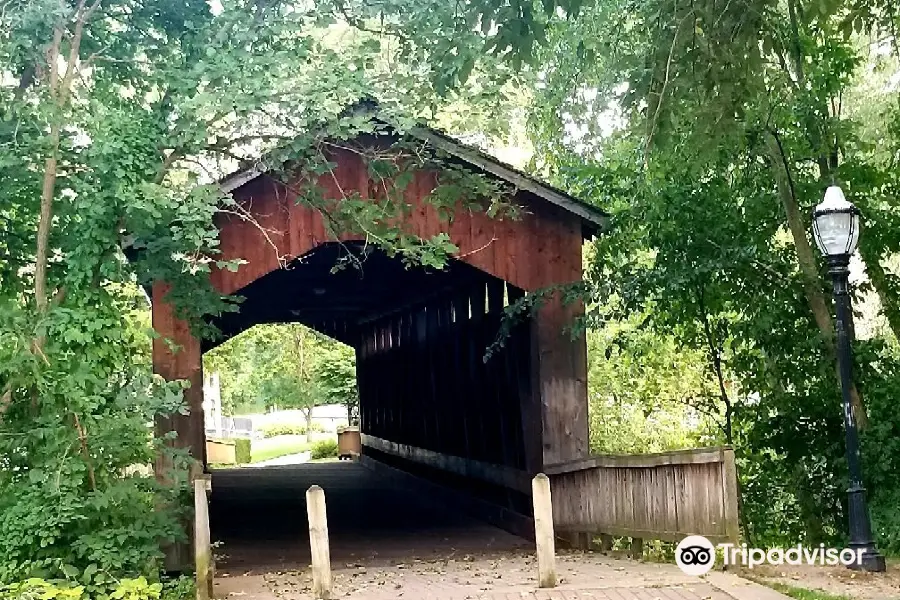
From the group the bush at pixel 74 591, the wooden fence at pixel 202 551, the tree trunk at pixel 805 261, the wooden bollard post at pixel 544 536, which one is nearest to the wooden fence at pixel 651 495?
the wooden bollard post at pixel 544 536

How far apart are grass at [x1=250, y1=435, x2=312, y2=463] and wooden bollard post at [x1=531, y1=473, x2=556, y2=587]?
24483 millimetres

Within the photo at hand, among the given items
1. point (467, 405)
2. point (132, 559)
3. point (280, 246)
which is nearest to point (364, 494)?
point (467, 405)

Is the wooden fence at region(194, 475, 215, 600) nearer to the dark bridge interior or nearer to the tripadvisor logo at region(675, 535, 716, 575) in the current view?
the dark bridge interior

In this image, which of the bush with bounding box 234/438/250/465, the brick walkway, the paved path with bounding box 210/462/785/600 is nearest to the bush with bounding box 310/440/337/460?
the bush with bounding box 234/438/250/465

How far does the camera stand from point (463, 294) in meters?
13.7

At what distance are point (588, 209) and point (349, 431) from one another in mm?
18816

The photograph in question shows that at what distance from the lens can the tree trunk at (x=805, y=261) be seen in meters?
8.70

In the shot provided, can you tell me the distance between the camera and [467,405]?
1366 cm

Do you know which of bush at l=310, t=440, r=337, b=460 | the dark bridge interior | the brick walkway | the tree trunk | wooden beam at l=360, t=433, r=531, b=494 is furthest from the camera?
bush at l=310, t=440, r=337, b=460

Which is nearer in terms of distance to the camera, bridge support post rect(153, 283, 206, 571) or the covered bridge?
bridge support post rect(153, 283, 206, 571)

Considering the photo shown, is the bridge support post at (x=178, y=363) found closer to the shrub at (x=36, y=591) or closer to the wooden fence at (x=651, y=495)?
the shrub at (x=36, y=591)

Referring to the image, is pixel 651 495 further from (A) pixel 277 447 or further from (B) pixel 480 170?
(A) pixel 277 447

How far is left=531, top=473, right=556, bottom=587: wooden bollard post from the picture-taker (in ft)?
23.0

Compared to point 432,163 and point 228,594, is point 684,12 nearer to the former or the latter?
point 432,163
